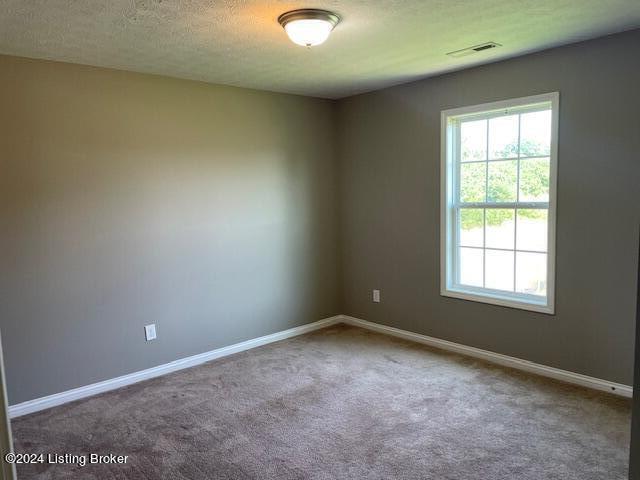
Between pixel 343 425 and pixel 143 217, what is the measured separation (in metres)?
2.11

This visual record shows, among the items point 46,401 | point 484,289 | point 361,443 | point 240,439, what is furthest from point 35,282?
point 484,289

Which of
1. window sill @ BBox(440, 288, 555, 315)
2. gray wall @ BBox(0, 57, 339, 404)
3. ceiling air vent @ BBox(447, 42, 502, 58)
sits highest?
ceiling air vent @ BBox(447, 42, 502, 58)

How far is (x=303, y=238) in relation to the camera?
4719 mm

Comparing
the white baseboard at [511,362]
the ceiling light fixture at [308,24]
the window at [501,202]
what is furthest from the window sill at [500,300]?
the ceiling light fixture at [308,24]

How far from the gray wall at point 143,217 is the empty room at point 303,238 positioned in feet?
0.06

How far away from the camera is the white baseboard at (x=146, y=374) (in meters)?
3.19

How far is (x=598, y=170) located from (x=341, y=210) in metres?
2.45

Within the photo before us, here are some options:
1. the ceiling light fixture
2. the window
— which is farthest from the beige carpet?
the ceiling light fixture

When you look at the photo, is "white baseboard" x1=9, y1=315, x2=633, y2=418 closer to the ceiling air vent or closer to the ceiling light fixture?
the ceiling air vent

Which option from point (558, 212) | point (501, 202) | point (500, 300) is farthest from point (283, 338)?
point (558, 212)

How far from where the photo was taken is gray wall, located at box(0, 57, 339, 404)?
313cm

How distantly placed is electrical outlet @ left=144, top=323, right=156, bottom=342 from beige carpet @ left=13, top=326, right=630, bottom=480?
1.07ft

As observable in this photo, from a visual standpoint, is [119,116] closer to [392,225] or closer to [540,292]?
[392,225]

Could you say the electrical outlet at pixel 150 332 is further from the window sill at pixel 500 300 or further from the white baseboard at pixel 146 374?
the window sill at pixel 500 300
